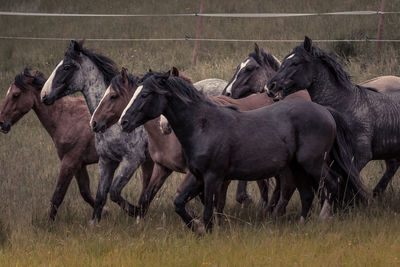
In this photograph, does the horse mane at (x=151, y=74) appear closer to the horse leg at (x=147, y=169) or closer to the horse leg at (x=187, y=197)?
the horse leg at (x=187, y=197)

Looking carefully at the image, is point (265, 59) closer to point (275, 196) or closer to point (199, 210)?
point (275, 196)

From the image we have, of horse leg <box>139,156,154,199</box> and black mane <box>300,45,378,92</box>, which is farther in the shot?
horse leg <box>139,156,154,199</box>

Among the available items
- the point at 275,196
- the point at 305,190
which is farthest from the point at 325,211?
the point at 275,196

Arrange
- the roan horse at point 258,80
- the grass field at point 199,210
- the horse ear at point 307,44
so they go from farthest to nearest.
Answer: the roan horse at point 258,80 → the horse ear at point 307,44 → the grass field at point 199,210

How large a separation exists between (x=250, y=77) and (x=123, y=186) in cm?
238

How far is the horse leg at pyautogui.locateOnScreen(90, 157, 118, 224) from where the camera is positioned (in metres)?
7.16

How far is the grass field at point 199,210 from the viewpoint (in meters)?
5.32

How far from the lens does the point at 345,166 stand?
6.88m

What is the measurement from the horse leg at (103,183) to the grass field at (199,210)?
178 mm

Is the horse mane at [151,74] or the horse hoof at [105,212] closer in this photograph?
the horse mane at [151,74]

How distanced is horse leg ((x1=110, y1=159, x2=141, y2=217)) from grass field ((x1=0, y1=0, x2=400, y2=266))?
0.14m

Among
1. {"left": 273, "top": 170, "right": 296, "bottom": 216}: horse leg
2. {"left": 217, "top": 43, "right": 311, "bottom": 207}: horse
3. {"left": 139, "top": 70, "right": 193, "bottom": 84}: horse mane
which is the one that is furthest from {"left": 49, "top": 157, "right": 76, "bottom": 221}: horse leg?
{"left": 273, "top": 170, "right": 296, "bottom": 216}: horse leg

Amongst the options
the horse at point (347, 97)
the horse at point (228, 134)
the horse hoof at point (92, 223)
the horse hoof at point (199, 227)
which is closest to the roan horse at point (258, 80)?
the horse at point (347, 97)

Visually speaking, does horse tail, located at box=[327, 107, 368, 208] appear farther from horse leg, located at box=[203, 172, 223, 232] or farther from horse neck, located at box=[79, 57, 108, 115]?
horse neck, located at box=[79, 57, 108, 115]
